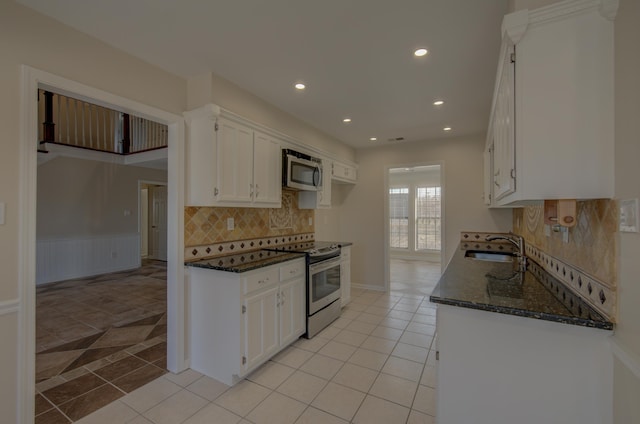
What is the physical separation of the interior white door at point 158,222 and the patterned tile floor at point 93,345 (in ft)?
9.21

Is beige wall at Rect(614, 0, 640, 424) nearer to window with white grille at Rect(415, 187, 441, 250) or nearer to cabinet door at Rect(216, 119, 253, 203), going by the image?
cabinet door at Rect(216, 119, 253, 203)

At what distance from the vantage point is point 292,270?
285 cm

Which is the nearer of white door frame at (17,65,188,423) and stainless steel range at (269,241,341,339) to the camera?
white door frame at (17,65,188,423)

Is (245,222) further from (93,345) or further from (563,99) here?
(563,99)

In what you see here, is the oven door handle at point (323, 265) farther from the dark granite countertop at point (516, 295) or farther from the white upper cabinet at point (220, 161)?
the dark granite countertop at point (516, 295)

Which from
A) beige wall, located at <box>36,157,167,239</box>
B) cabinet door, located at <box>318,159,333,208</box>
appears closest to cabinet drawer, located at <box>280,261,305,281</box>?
cabinet door, located at <box>318,159,333,208</box>

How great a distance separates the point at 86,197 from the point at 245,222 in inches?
198

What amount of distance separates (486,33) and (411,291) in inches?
160

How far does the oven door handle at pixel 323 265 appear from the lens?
3.08m

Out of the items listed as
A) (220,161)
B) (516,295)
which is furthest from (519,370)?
(220,161)

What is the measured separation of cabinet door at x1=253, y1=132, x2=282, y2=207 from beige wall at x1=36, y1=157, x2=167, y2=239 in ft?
17.2

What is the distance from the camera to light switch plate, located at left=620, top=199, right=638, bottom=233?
38.6 inches

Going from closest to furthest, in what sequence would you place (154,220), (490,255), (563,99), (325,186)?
(563,99) → (490,255) → (325,186) → (154,220)

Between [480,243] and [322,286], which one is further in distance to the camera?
[480,243]
